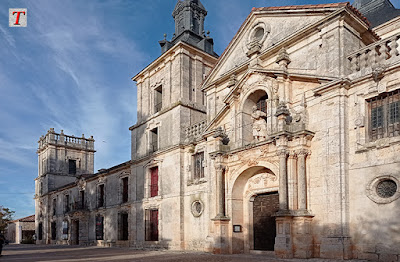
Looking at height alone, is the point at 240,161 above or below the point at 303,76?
below

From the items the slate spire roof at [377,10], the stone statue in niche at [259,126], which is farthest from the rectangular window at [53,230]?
the slate spire roof at [377,10]

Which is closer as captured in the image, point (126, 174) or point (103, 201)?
point (126, 174)

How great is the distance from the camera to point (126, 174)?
65.8 ft

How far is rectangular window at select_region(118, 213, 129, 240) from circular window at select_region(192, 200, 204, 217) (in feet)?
23.4

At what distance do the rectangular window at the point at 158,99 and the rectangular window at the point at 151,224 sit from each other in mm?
5120

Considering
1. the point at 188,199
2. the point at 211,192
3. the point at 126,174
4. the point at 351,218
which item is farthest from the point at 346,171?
the point at 126,174

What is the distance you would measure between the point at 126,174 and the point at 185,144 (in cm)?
601

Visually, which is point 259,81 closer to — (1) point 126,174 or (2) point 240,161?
(2) point 240,161

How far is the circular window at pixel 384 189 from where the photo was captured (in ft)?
26.8

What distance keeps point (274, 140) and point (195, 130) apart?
542 cm

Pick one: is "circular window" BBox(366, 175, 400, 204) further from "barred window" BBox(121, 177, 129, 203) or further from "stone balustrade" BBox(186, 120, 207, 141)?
"barred window" BBox(121, 177, 129, 203)

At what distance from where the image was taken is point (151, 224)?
17391 mm

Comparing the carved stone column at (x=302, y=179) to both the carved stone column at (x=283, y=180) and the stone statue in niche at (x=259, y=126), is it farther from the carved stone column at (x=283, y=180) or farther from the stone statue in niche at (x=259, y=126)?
Result: the stone statue in niche at (x=259, y=126)

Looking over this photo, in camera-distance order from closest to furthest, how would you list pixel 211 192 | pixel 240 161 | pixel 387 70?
1. pixel 387 70
2. pixel 240 161
3. pixel 211 192
